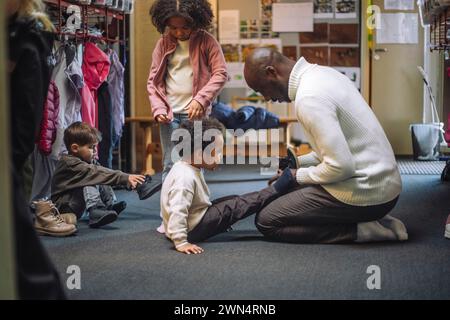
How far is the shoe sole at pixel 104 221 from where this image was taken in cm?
332

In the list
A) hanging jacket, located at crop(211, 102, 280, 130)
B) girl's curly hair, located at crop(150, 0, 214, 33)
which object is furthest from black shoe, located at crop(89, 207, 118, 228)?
hanging jacket, located at crop(211, 102, 280, 130)

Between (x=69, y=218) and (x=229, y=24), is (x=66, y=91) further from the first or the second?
(x=229, y=24)

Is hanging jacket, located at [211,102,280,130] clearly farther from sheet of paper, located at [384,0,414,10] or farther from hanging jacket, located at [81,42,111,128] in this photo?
sheet of paper, located at [384,0,414,10]

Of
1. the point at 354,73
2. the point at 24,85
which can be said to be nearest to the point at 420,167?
the point at 354,73

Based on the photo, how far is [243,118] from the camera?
5.36m

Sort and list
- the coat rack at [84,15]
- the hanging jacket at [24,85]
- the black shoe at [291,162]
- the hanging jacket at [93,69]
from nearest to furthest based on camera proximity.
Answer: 1. the hanging jacket at [24,85]
2. the black shoe at [291,162]
3. the coat rack at [84,15]
4. the hanging jacket at [93,69]

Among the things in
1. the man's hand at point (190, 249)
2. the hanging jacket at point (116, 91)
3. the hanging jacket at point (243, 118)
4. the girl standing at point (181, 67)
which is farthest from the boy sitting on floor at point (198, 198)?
the hanging jacket at point (243, 118)

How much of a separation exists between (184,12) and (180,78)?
0.32m

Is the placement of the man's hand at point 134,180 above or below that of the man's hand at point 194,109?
below

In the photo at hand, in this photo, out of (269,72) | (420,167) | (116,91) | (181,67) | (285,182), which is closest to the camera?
(269,72)

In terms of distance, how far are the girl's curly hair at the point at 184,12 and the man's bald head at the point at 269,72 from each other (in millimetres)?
570

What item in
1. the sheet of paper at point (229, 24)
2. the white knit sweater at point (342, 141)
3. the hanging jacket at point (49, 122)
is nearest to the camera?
the white knit sweater at point (342, 141)

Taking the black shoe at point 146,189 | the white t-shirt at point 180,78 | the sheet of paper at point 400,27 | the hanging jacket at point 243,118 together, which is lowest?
the black shoe at point 146,189

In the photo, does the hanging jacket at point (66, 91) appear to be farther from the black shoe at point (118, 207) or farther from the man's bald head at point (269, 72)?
the man's bald head at point (269, 72)
